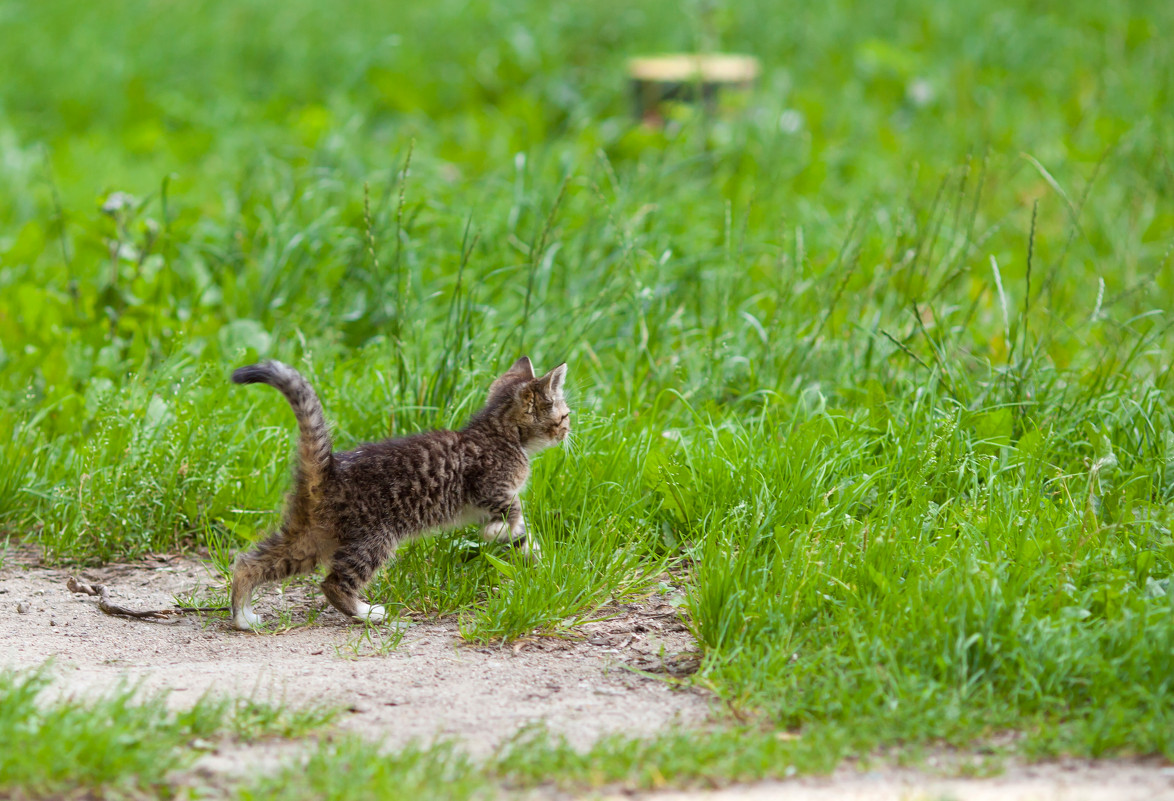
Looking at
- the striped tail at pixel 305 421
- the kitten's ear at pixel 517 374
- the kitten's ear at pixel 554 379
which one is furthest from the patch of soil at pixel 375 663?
the kitten's ear at pixel 517 374

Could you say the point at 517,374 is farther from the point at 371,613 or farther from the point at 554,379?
the point at 371,613

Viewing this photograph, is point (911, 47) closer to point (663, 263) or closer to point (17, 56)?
point (663, 263)

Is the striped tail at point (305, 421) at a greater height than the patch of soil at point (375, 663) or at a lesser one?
greater

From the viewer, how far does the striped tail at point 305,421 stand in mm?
4090

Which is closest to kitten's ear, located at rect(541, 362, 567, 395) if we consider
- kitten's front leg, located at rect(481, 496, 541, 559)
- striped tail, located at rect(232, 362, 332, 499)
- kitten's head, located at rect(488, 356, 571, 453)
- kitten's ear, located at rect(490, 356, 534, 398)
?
kitten's head, located at rect(488, 356, 571, 453)

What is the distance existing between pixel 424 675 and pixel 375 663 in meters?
0.20

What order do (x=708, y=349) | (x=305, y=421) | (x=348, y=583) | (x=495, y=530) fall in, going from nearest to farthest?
(x=305, y=421), (x=348, y=583), (x=495, y=530), (x=708, y=349)

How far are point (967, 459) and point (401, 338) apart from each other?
8.73 feet

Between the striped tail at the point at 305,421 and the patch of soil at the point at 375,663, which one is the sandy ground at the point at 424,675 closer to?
the patch of soil at the point at 375,663

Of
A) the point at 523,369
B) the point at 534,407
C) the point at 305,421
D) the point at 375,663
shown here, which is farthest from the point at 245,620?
the point at 523,369

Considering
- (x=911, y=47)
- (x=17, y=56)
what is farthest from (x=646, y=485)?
(x=17, y=56)

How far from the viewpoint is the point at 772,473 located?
191 inches

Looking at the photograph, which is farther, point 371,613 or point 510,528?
point 510,528

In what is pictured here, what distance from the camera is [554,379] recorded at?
191 inches
